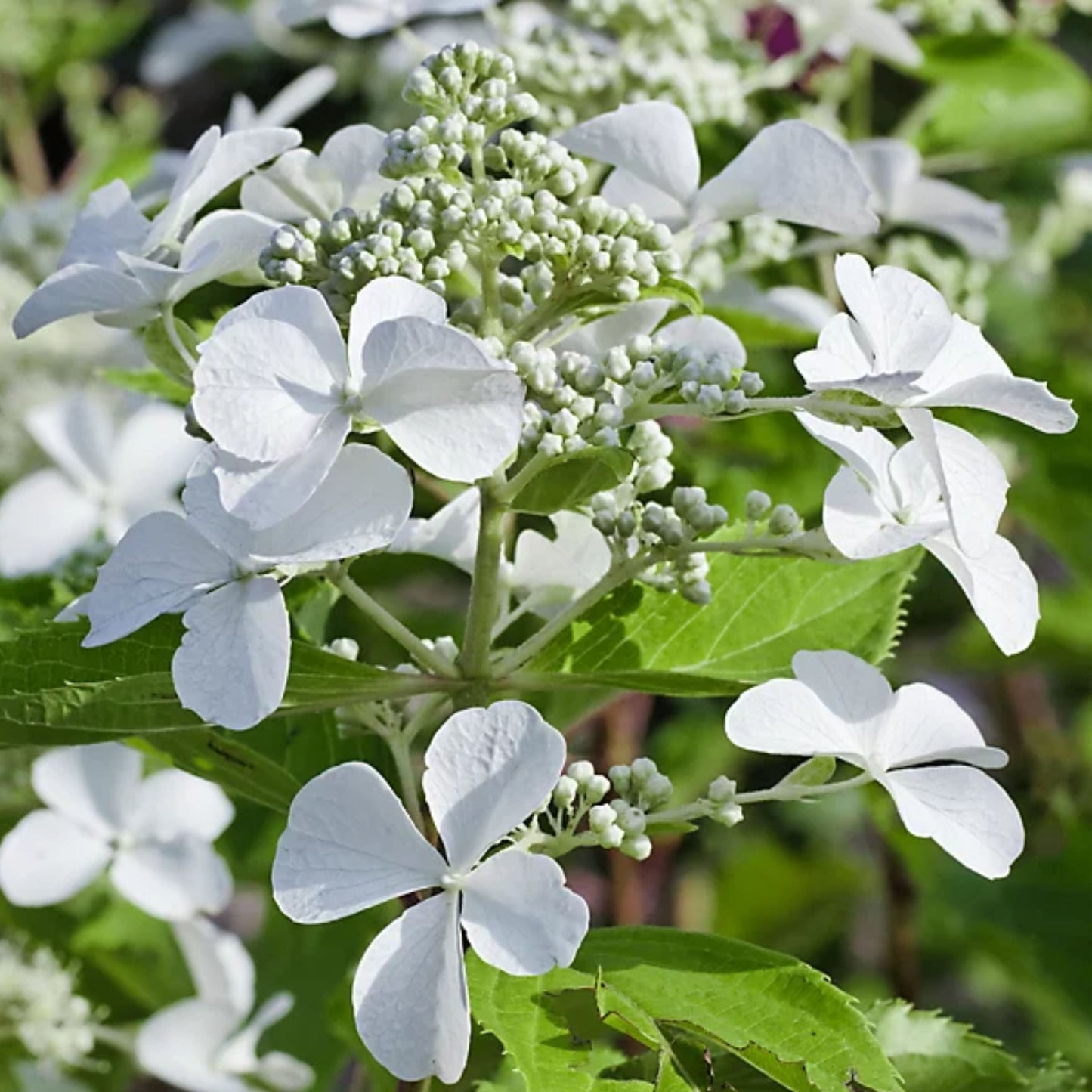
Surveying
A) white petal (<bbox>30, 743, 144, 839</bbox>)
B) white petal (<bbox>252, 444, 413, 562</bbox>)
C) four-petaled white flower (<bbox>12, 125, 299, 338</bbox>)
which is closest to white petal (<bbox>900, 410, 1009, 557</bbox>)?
white petal (<bbox>252, 444, 413, 562</bbox>)

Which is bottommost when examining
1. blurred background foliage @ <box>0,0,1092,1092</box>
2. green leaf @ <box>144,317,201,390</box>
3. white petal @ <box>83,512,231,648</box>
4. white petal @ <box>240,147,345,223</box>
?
blurred background foliage @ <box>0,0,1092,1092</box>

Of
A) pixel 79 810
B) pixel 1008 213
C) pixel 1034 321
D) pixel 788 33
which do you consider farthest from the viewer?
pixel 1034 321

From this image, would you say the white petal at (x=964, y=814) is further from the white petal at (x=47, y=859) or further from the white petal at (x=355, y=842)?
the white petal at (x=47, y=859)

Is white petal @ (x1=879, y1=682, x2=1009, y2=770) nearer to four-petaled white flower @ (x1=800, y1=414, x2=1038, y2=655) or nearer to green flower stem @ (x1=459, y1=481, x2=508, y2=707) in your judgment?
four-petaled white flower @ (x1=800, y1=414, x2=1038, y2=655)

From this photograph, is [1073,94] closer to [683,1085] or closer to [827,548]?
[827,548]

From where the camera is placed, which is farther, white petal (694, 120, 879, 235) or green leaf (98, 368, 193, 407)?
green leaf (98, 368, 193, 407)

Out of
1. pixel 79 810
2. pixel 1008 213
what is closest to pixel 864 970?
pixel 1008 213
